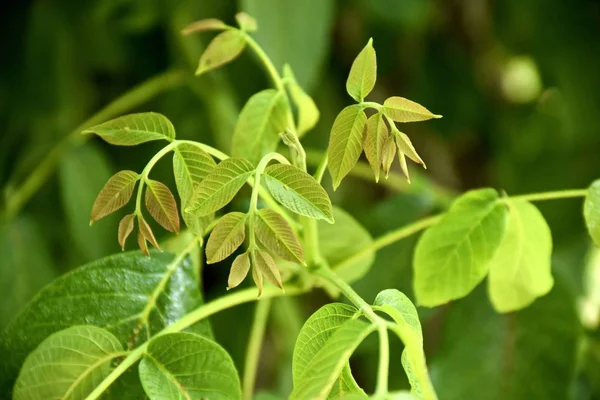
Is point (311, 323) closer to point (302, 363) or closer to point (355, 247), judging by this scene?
point (302, 363)

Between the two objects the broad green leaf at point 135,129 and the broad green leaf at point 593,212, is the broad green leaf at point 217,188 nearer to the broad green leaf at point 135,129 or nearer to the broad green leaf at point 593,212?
the broad green leaf at point 135,129

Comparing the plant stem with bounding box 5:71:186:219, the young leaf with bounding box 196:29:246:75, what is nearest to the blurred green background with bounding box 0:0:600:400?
the plant stem with bounding box 5:71:186:219

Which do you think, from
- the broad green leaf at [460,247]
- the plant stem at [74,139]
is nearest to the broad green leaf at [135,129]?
the broad green leaf at [460,247]

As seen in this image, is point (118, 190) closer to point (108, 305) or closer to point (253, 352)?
point (108, 305)

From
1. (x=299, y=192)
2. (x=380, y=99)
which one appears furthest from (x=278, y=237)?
(x=380, y=99)

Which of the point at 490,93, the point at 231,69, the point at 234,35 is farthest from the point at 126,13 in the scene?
the point at 490,93

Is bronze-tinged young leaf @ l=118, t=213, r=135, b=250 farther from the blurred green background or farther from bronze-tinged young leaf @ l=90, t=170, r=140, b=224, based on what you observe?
the blurred green background
